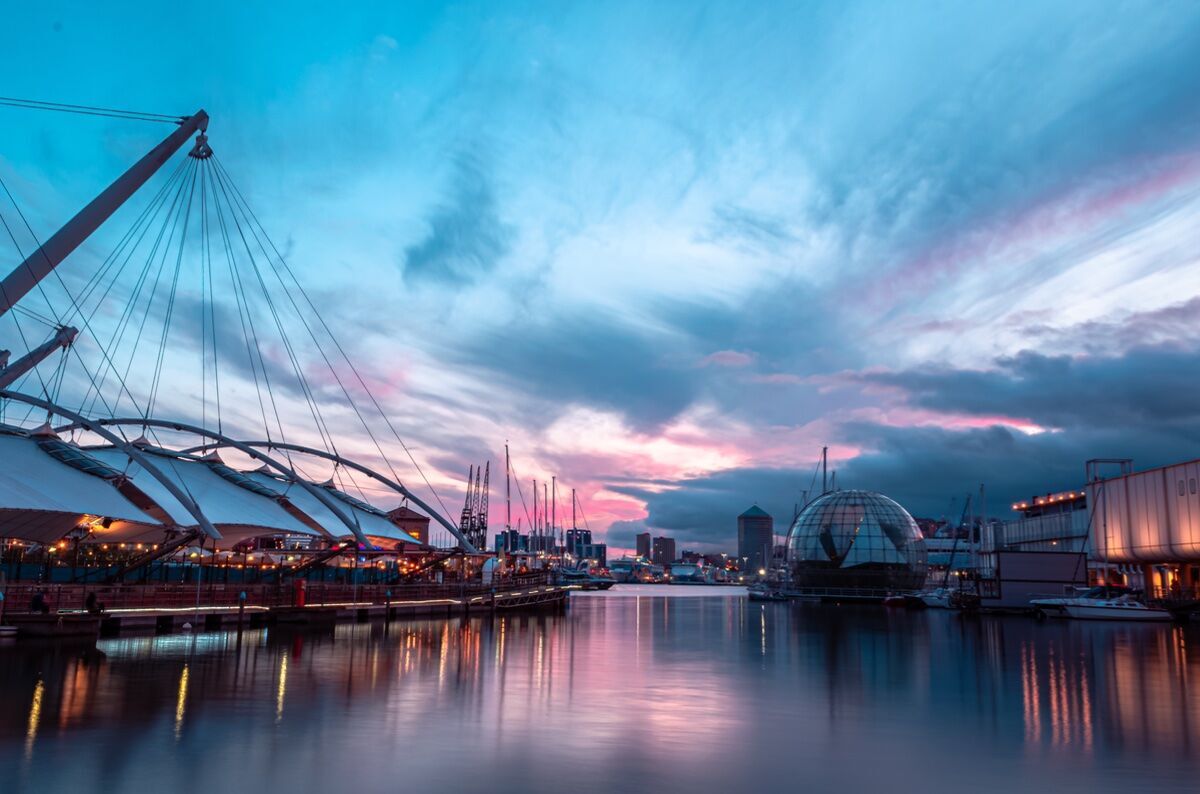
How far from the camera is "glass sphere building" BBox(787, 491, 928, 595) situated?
104062 mm

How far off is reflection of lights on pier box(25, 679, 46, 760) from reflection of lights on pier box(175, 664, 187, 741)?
207 cm

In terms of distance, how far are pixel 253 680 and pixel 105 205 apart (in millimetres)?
21656

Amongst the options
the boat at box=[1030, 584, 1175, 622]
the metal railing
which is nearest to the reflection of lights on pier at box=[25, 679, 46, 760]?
the metal railing

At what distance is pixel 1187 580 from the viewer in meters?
72.9

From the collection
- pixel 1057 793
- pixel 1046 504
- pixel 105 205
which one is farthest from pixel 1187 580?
pixel 105 205

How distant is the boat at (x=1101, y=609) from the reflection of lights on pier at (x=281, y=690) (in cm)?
5391

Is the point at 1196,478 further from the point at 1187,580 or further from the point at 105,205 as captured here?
the point at 105,205

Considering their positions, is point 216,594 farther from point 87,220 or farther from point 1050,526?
point 1050,526

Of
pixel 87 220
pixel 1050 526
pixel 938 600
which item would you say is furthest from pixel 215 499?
pixel 1050 526

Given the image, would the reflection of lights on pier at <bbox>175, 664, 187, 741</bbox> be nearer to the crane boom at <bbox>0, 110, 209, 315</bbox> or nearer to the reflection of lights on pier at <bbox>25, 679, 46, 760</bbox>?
the reflection of lights on pier at <bbox>25, 679, 46, 760</bbox>

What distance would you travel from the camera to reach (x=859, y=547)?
104750 mm

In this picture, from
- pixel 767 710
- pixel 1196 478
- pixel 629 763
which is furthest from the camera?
pixel 1196 478

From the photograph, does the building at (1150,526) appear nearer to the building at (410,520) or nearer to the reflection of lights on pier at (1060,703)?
the reflection of lights on pier at (1060,703)

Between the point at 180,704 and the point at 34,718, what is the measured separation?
277 cm
